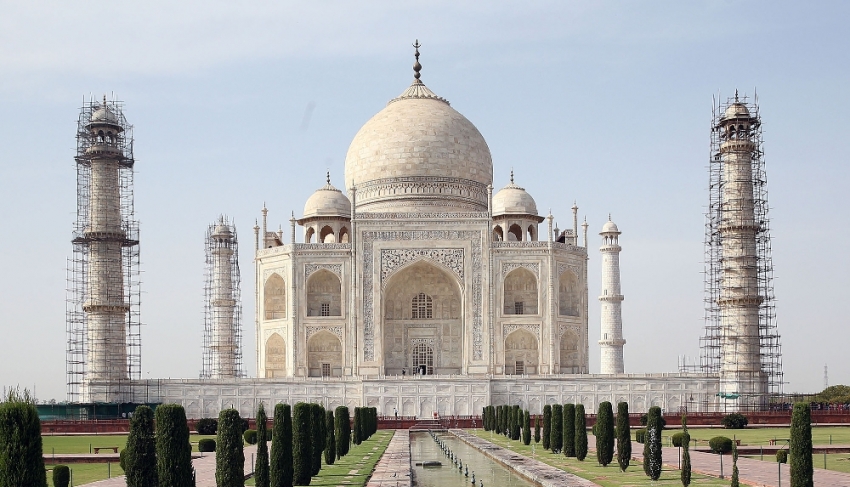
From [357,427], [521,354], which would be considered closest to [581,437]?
[357,427]

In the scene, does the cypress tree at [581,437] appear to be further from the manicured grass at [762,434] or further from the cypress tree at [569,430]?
the manicured grass at [762,434]

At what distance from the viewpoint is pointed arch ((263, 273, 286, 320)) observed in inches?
1252

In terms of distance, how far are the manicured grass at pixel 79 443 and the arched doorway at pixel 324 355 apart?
6.96m

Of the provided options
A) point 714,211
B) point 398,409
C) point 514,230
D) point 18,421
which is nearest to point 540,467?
point 18,421

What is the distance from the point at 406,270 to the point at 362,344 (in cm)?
260

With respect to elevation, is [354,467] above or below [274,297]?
below

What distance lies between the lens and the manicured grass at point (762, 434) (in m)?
19.0

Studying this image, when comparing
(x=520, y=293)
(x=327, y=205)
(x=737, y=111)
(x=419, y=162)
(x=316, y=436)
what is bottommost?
(x=316, y=436)

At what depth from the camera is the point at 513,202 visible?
3303cm

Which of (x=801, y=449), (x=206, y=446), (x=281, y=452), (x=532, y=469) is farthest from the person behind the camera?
(x=206, y=446)

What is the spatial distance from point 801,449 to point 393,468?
608cm

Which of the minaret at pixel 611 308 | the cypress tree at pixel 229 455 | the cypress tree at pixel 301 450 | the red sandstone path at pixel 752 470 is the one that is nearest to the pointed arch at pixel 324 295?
the minaret at pixel 611 308

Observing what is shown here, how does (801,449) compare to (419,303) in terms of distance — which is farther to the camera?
(419,303)

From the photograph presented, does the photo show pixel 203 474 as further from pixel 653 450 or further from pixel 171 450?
pixel 653 450
